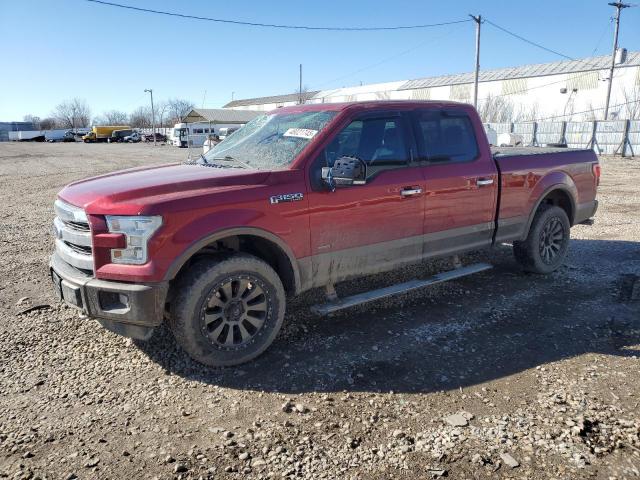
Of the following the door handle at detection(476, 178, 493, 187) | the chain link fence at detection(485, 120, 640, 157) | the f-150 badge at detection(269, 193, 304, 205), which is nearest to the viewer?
the f-150 badge at detection(269, 193, 304, 205)

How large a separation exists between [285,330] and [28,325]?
7.73 feet

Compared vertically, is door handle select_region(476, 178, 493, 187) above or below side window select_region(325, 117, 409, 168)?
below

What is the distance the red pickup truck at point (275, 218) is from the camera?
3400mm

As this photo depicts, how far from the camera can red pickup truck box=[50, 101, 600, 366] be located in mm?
3400

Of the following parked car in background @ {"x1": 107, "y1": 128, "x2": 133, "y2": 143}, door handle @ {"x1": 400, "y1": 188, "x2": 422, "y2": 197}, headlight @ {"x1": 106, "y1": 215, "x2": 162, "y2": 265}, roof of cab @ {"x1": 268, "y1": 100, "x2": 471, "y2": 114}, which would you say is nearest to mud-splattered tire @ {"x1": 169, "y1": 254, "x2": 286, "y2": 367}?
headlight @ {"x1": 106, "y1": 215, "x2": 162, "y2": 265}

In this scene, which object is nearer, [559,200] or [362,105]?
[362,105]

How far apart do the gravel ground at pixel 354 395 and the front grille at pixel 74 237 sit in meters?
0.83

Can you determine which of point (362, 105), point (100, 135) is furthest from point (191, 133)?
point (362, 105)

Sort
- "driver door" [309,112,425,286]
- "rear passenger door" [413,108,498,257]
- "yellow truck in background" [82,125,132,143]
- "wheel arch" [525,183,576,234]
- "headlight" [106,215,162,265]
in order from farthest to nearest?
1. "yellow truck in background" [82,125,132,143]
2. "wheel arch" [525,183,576,234]
3. "rear passenger door" [413,108,498,257]
4. "driver door" [309,112,425,286]
5. "headlight" [106,215,162,265]

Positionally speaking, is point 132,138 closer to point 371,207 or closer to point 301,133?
point 301,133

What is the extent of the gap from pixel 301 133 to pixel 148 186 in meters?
1.43

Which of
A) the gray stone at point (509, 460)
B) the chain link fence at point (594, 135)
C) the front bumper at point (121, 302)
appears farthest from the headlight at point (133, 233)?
the chain link fence at point (594, 135)

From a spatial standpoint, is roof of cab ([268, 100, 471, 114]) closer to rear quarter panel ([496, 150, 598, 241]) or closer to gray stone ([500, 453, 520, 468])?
rear quarter panel ([496, 150, 598, 241])

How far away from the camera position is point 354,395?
338 centimetres
